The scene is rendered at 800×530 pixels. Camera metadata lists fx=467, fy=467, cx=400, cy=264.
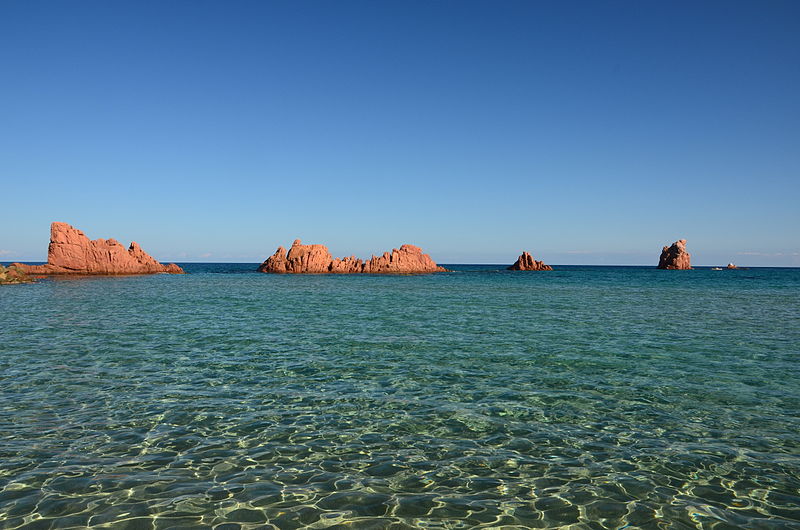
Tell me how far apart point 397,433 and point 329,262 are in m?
128

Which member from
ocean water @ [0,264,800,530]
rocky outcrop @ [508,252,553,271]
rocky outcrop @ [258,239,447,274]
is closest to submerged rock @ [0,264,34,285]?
ocean water @ [0,264,800,530]

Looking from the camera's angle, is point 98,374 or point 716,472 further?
point 98,374

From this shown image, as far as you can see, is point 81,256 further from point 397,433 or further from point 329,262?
point 397,433

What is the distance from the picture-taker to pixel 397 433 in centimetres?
1046

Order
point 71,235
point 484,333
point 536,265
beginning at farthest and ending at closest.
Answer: point 536,265, point 71,235, point 484,333

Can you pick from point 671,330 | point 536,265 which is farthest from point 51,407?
point 536,265

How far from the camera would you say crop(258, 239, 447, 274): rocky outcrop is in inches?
5281

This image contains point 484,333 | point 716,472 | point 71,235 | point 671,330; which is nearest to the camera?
point 716,472

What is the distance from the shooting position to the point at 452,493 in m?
7.79

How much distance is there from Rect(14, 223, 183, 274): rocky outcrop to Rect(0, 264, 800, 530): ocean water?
9180cm

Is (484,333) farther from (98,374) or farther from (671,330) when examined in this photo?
(98,374)

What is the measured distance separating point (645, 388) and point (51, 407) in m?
16.5

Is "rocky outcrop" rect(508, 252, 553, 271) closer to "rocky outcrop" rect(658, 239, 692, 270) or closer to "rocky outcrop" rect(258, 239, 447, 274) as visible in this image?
"rocky outcrop" rect(258, 239, 447, 274)

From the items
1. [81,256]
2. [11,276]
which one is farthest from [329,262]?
[11,276]
